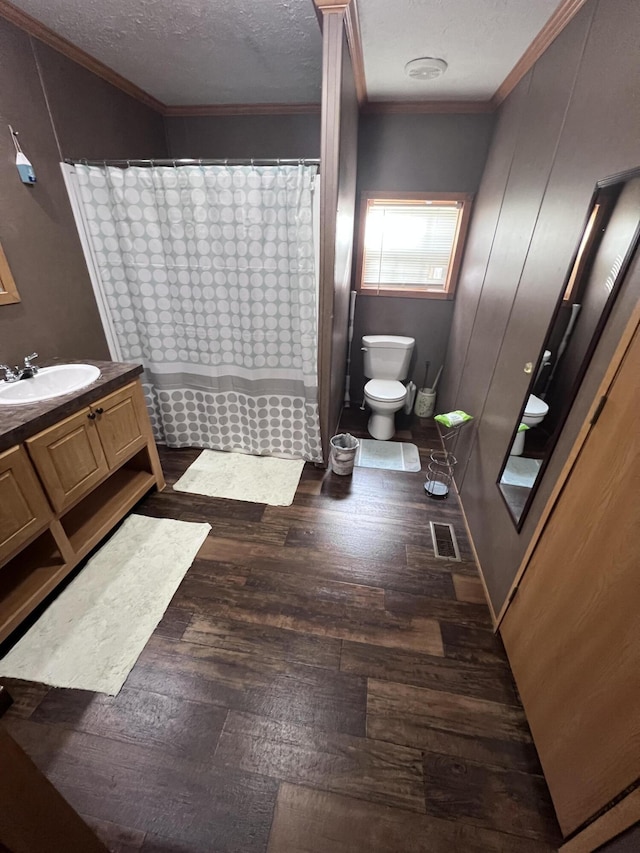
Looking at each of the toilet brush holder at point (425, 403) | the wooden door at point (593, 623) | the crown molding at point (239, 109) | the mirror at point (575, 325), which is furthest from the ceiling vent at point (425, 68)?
the toilet brush holder at point (425, 403)

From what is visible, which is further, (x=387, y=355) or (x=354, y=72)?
(x=387, y=355)

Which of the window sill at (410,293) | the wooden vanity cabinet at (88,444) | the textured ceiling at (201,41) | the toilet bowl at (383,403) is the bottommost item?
the toilet bowl at (383,403)

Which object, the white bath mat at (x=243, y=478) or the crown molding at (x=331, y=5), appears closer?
the crown molding at (x=331, y=5)

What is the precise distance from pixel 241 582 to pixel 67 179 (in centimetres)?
252

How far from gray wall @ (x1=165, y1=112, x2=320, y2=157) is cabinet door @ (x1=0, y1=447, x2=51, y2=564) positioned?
2.78 m

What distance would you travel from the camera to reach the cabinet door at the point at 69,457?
147 cm

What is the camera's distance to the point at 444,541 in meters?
2.00

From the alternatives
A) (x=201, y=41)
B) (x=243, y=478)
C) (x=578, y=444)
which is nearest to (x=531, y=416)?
(x=578, y=444)

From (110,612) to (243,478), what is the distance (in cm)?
110

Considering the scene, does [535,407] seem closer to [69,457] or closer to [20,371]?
[69,457]

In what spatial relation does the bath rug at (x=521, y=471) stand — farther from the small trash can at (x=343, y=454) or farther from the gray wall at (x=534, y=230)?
the small trash can at (x=343, y=454)

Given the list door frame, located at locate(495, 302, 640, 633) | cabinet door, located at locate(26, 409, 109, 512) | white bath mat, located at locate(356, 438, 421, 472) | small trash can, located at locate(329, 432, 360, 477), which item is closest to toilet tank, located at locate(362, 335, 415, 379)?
white bath mat, located at locate(356, 438, 421, 472)

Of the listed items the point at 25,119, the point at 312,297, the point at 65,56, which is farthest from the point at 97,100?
the point at 312,297

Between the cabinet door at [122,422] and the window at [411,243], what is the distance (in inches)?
87.3
